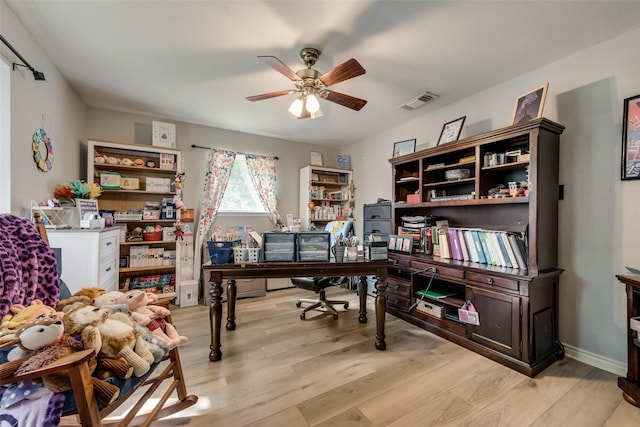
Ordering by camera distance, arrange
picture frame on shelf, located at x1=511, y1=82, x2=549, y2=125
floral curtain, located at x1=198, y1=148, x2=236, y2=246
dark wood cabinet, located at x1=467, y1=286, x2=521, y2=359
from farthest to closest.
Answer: floral curtain, located at x1=198, y1=148, x2=236, y2=246
picture frame on shelf, located at x1=511, y1=82, x2=549, y2=125
dark wood cabinet, located at x1=467, y1=286, x2=521, y2=359

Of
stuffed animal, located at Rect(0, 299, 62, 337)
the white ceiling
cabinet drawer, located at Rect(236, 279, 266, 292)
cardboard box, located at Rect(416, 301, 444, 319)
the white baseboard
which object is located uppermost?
the white ceiling

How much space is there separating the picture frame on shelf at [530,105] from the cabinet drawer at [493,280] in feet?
4.22

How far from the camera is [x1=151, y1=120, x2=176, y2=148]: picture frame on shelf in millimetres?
3277

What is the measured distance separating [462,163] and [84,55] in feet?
11.6

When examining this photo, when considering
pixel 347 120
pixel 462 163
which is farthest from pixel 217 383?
pixel 347 120

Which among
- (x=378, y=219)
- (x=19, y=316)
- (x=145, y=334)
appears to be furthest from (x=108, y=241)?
(x=378, y=219)

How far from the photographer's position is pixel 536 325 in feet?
6.07

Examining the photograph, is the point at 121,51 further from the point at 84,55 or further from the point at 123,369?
the point at 123,369

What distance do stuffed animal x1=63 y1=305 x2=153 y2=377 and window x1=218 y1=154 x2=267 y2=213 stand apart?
2854 millimetres

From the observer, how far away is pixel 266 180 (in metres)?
4.14

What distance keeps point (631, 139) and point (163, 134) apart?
455cm

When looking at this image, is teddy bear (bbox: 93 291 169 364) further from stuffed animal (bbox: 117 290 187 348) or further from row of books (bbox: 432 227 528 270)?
row of books (bbox: 432 227 528 270)

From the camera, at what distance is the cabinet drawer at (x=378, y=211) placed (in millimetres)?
3346

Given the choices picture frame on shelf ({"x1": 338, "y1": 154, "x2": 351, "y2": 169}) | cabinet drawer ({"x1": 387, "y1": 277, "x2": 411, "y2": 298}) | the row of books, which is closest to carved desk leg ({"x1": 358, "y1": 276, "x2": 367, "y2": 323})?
cabinet drawer ({"x1": 387, "y1": 277, "x2": 411, "y2": 298})
